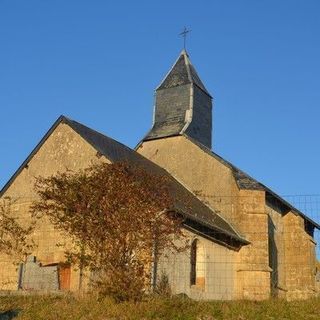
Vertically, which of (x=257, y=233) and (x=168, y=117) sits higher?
(x=168, y=117)

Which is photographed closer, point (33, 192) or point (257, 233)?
point (33, 192)

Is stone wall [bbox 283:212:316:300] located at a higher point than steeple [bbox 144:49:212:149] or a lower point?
lower

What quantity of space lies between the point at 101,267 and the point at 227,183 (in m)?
11.0

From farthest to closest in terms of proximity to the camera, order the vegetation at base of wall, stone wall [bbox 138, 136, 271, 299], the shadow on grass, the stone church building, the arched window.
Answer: stone wall [bbox 138, 136, 271, 299], the arched window, the stone church building, the shadow on grass, the vegetation at base of wall

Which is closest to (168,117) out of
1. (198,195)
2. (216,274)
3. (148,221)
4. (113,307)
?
(198,195)

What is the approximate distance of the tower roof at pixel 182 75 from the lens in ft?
90.4

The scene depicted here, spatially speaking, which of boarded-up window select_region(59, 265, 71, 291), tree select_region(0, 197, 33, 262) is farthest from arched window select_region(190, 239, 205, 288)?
tree select_region(0, 197, 33, 262)

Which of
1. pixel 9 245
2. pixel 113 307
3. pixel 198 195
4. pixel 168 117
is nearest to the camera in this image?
pixel 113 307

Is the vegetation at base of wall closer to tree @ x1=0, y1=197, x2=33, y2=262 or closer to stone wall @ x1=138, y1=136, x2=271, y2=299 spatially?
tree @ x1=0, y1=197, x2=33, y2=262

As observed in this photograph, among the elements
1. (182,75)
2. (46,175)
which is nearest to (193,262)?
(46,175)

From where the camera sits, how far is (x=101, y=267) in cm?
1273

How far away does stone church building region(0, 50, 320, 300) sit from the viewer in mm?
18406

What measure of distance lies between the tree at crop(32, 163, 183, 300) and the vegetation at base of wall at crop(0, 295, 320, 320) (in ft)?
1.81

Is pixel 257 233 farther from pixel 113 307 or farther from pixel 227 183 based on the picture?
pixel 113 307
